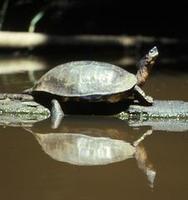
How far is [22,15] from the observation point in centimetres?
1664

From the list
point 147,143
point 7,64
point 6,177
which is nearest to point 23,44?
point 7,64

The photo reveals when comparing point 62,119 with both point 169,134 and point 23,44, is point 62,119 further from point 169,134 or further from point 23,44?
point 23,44

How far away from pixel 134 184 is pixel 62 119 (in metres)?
2.05

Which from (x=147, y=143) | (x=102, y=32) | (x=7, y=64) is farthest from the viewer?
(x=102, y=32)

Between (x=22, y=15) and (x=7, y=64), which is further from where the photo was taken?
(x=22, y=15)

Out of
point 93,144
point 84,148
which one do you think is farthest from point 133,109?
point 84,148

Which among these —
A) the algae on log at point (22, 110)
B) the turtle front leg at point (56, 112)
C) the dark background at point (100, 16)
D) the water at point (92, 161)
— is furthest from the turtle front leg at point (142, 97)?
the dark background at point (100, 16)

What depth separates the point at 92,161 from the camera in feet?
14.3

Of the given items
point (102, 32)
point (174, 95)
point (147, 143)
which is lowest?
point (102, 32)

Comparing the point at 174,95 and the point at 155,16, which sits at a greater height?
the point at 174,95

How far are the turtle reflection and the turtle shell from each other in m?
0.29

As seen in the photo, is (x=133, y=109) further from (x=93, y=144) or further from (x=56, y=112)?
(x=93, y=144)

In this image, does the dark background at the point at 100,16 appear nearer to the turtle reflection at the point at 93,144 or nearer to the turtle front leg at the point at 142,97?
the turtle front leg at the point at 142,97

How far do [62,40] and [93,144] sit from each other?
29.2 ft
